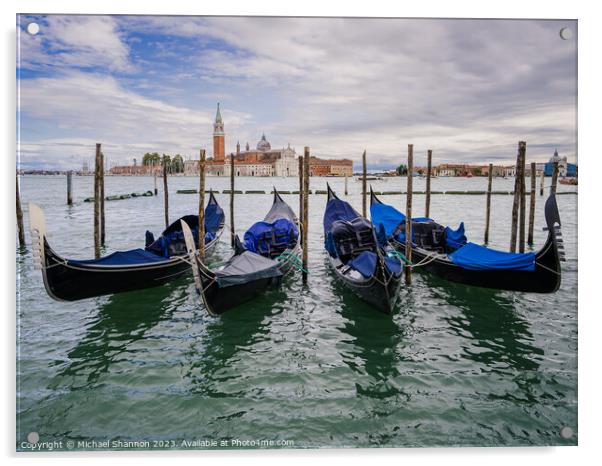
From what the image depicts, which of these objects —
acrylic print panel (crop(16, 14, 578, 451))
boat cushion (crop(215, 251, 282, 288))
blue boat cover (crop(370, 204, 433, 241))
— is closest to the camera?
acrylic print panel (crop(16, 14, 578, 451))

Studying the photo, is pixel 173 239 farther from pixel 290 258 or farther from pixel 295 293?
pixel 295 293

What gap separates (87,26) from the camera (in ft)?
11.6

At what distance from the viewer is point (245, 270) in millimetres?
5773

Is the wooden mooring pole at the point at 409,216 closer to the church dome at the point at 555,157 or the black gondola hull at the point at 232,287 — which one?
the black gondola hull at the point at 232,287

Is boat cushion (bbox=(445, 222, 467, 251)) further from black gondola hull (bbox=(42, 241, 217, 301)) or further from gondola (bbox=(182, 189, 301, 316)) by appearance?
black gondola hull (bbox=(42, 241, 217, 301))

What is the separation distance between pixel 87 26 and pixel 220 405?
3246 mm

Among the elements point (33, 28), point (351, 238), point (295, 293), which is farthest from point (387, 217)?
point (33, 28)

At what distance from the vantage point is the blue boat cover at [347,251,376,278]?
19.3ft

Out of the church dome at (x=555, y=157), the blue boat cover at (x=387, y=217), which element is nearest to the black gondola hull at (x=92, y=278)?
the church dome at (x=555, y=157)

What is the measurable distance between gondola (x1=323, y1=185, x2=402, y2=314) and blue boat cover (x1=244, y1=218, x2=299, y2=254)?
80 centimetres

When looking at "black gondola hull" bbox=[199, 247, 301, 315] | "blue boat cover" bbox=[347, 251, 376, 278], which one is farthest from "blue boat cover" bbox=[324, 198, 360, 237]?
"black gondola hull" bbox=[199, 247, 301, 315]

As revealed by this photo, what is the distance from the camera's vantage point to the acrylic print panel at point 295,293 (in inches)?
132
